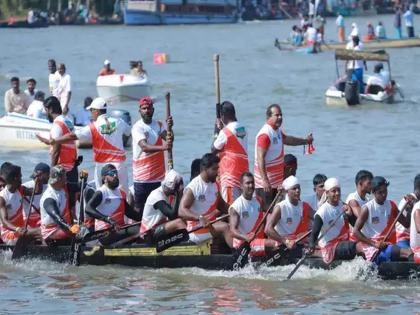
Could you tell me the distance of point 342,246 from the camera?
632 inches

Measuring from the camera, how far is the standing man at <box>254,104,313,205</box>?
17141 mm

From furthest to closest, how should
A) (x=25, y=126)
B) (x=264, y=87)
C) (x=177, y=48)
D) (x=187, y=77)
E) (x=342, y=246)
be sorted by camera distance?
(x=177, y=48)
(x=187, y=77)
(x=264, y=87)
(x=25, y=126)
(x=342, y=246)

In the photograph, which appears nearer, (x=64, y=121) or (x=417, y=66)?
(x=64, y=121)

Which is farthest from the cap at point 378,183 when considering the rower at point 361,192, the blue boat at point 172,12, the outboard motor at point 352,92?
the blue boat at point 172,12

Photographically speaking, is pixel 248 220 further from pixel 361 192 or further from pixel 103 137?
pixel 103 137

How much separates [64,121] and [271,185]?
3.02 m

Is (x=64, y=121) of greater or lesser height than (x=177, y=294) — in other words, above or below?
above

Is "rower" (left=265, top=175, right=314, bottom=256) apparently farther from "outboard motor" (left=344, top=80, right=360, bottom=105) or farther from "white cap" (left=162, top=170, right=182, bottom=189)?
"outboard motor" (left=344, top=80, right=360, bottom=105)

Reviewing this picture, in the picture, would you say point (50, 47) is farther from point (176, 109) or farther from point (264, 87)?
point (176, 109)

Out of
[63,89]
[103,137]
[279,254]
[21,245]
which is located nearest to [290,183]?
[279,254]

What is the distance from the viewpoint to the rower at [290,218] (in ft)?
52.7

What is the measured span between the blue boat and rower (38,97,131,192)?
7458cm

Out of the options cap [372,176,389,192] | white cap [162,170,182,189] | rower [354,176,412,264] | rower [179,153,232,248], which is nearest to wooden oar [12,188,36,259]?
white cap [162,170,182,189]

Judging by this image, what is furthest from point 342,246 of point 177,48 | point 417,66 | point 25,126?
point 177,48
